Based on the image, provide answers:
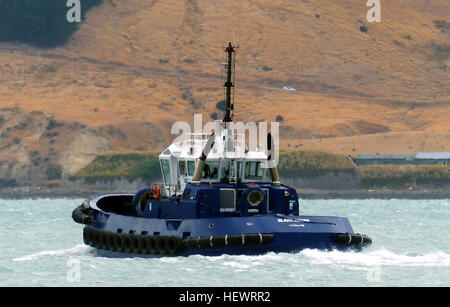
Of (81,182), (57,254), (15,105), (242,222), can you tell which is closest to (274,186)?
(242,222)

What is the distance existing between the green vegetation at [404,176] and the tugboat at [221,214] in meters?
123

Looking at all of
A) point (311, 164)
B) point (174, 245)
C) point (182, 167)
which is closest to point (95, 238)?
point (182, 167)

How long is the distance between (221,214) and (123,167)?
425ft

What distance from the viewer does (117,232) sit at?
4278cm

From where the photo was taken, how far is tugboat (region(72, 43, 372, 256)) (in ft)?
126

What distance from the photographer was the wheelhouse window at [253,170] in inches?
1628

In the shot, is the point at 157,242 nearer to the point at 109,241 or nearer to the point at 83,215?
the point at 109,241

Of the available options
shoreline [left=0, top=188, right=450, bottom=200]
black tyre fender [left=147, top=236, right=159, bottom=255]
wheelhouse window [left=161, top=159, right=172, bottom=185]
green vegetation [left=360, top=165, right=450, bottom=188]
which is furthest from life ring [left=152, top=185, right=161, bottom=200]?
green vegetation [left=360, top=165, right=450, bottom=188]

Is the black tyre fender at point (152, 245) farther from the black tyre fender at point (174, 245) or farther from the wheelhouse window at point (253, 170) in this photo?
the wheelhouse window at point (253, 170)

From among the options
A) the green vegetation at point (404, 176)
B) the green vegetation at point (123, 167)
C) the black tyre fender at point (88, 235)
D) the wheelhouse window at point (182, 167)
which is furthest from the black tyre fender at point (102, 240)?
the green vegetation at point (404, 176)

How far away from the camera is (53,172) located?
173250 millimetres

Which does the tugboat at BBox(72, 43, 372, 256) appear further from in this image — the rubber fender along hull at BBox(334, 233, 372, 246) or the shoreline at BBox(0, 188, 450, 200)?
the shoreline at BBox(0, 188, 450, 200)

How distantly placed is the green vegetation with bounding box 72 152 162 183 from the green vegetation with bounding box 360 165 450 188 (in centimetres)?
3021

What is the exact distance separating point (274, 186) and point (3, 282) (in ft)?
33.8
